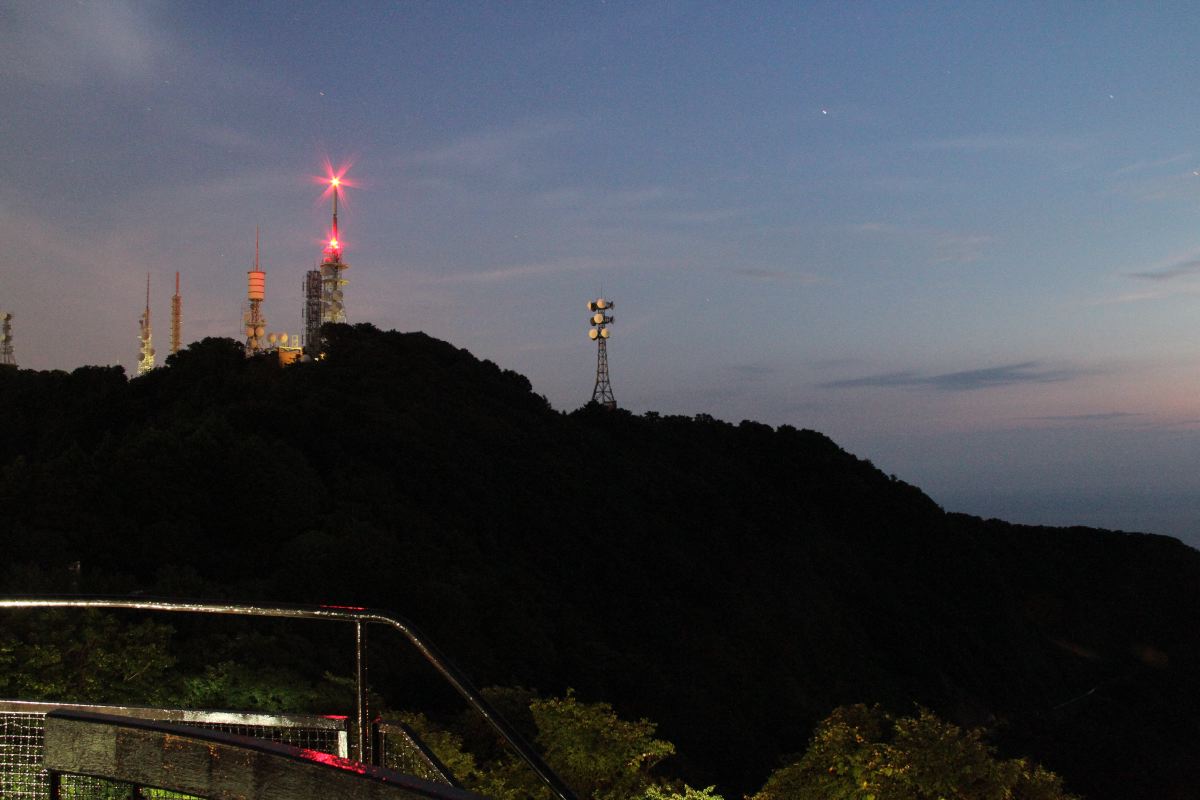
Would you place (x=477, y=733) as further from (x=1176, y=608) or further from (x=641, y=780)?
(x=1176, y=608)

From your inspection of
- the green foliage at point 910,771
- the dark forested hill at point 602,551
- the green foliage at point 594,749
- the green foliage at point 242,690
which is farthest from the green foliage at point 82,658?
the green foliage at point 910,771

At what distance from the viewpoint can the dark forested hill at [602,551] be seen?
21328 millimetres

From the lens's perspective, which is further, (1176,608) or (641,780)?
(1176,608)

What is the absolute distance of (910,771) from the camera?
454 inches

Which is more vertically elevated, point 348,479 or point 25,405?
point 25,405

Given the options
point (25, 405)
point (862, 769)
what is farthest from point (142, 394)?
point (862, 769)

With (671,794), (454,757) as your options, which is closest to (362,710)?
(454,757)

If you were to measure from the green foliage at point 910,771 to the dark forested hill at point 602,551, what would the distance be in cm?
800

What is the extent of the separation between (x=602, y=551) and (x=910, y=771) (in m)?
22.6

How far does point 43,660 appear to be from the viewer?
1038 cm

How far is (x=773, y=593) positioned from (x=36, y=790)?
36.7 meters

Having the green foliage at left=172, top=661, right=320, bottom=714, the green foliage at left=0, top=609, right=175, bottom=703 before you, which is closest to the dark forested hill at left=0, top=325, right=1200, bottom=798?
the green foliage at left=0, top=609, right=175, bottom=703

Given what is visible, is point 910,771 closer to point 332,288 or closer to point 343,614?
point 343,614

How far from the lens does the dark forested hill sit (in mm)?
21328
